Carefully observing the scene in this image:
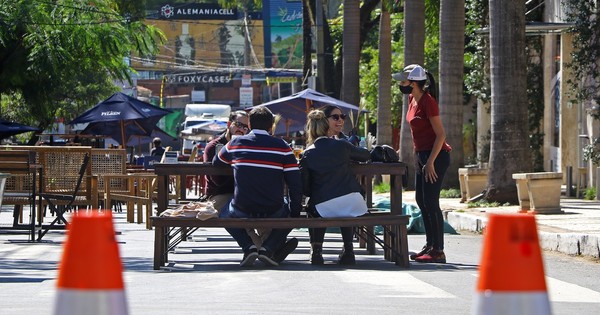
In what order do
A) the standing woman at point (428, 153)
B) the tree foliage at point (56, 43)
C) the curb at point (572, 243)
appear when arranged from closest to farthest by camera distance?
the standing woman at point (428, 153), the curb at point (572, 243), the tree foliage at point (56, 43)

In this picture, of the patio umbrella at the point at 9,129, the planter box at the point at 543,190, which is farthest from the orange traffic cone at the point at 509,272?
the patio umbrella at the point at 9,129

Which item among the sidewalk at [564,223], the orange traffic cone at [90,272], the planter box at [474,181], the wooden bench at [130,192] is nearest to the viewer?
the orange traffic cone at [90,272]

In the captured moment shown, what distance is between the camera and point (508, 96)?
67.7ft

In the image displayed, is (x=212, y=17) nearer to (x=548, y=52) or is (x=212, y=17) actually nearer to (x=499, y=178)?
(x=548, y=52)

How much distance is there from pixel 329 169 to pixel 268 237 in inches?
33.6

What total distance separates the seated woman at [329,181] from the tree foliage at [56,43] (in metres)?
20.0

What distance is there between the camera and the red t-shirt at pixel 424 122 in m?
11.9

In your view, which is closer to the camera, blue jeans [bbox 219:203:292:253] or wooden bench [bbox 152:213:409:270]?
wooden bench [bbox 152:213:409:270]

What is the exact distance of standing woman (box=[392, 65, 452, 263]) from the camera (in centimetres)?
1182

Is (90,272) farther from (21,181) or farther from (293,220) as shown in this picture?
(21,181)

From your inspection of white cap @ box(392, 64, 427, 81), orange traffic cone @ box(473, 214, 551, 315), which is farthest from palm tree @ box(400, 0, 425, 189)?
orange traffic cone @ box(473, 214, 551, 315)

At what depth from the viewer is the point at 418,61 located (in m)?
28.3

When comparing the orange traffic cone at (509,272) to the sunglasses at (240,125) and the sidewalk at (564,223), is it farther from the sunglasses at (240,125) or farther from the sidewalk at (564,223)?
the sunglasses at (240,125)

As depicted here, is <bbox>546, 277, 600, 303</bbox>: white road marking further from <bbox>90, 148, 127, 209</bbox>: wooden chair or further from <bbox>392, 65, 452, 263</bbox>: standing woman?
<bbox>90, 148, 127, 209</bbox>: wooden chair
